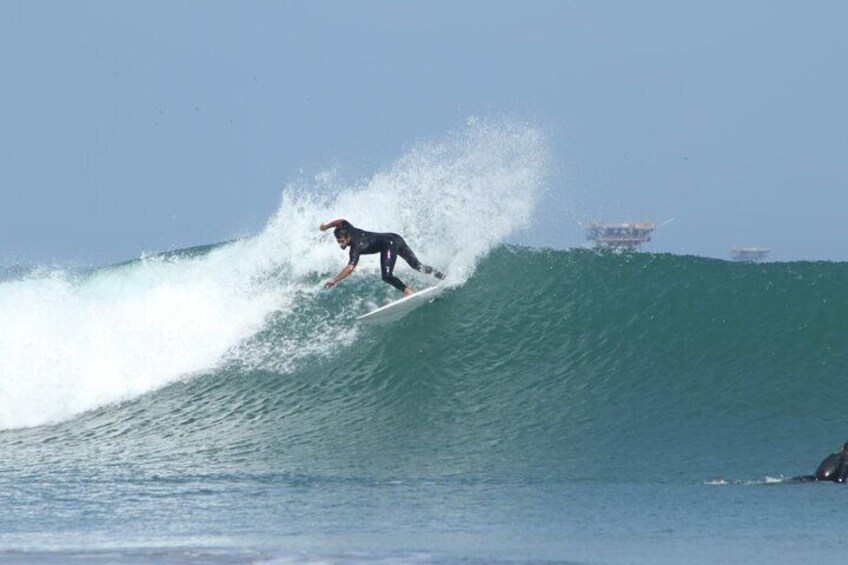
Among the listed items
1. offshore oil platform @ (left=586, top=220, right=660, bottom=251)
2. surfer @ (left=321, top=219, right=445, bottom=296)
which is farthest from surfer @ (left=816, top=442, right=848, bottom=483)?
offshore oil platform @ (left=586, top=220, right=660, bottom=251)

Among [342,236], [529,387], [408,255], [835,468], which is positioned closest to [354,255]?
[342,236]

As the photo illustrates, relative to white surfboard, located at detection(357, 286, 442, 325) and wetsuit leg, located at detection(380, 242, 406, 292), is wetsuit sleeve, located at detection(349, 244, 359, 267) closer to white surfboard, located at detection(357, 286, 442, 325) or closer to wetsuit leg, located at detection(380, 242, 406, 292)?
wetsuit leg, located at detection(380, 242, 406, 292)

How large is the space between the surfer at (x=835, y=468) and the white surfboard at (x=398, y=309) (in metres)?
6.05

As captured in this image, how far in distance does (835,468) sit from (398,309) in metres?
6.30

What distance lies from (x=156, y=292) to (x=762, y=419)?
9035mm

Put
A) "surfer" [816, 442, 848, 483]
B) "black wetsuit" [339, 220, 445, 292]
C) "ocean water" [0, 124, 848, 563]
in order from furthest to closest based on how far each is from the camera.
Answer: "black wetsuit" [339, 220, 445, 292], "surfer" [816, 442, 848, 483], "ocean water" [0, 124, 848, 563]

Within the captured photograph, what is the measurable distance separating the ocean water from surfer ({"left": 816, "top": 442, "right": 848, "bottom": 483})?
17 centimetres

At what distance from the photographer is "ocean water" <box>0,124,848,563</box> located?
830cm

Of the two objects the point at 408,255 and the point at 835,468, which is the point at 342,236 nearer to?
the point at 408,255

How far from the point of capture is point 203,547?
7730 mm

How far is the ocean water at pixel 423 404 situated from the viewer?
8297 mm

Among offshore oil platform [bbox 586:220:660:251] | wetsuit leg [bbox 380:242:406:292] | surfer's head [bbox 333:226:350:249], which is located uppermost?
offshore oil platform [bbox 586:220:660:251]

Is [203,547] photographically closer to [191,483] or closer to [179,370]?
[191,483]

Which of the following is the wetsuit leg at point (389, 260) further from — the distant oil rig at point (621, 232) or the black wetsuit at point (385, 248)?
the distant oil rig at point (621, 232)
